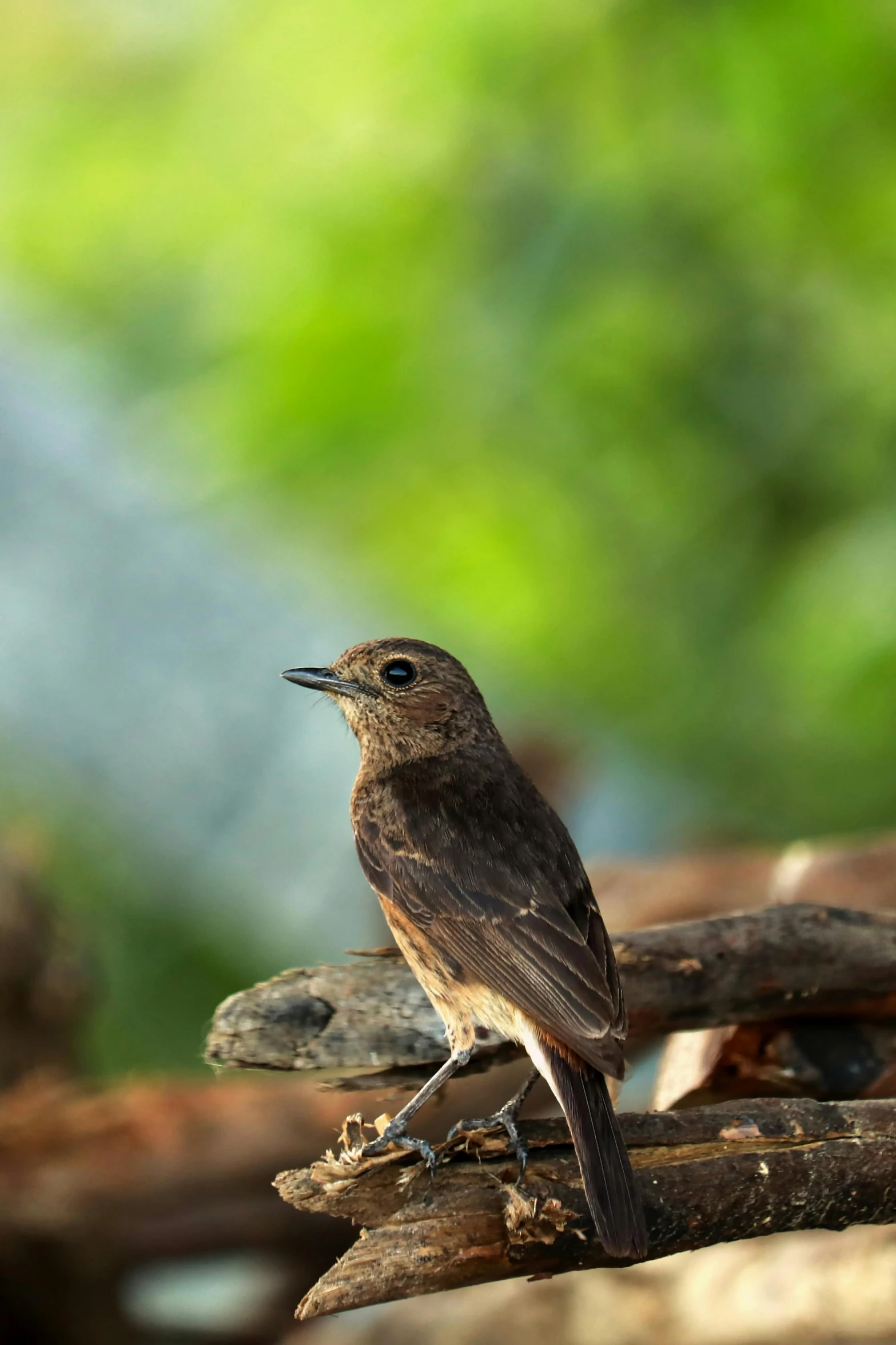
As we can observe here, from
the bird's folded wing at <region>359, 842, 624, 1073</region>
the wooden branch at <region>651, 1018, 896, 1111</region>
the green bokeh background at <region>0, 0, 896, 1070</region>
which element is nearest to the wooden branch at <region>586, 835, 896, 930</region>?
the wooden branch at <region>651, 1018, 896, 1111</region>

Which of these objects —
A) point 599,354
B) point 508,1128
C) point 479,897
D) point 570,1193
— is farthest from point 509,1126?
point 599,354

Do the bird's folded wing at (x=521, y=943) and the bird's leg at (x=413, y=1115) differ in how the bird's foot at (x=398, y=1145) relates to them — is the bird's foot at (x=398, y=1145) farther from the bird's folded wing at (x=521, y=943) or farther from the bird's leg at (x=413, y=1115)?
the bird's folded wing at (x=521, y=943)

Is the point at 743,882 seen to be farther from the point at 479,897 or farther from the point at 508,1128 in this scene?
the point at 508,1128

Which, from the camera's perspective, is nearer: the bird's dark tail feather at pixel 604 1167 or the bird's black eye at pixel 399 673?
the bird's dark tail feather at pixel 604 1167

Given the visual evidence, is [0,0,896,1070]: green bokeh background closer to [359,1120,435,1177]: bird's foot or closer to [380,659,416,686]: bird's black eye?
[380,659,416,686]: bird's black eye

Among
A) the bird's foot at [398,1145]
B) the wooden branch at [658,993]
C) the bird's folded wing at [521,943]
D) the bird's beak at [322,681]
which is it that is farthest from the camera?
the bird's beak at [322,681]

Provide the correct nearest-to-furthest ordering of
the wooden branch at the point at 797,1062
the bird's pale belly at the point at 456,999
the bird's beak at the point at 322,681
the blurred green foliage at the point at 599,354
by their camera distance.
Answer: the bird's pale belly at the point at 456,999 < the bird's beak at the point at 322,681 < the wooden branch at the point at 797,1062 < the blurred green foliage at the point at 599,354

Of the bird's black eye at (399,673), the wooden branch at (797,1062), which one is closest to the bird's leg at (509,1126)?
the wooden branch at (797,1062)
